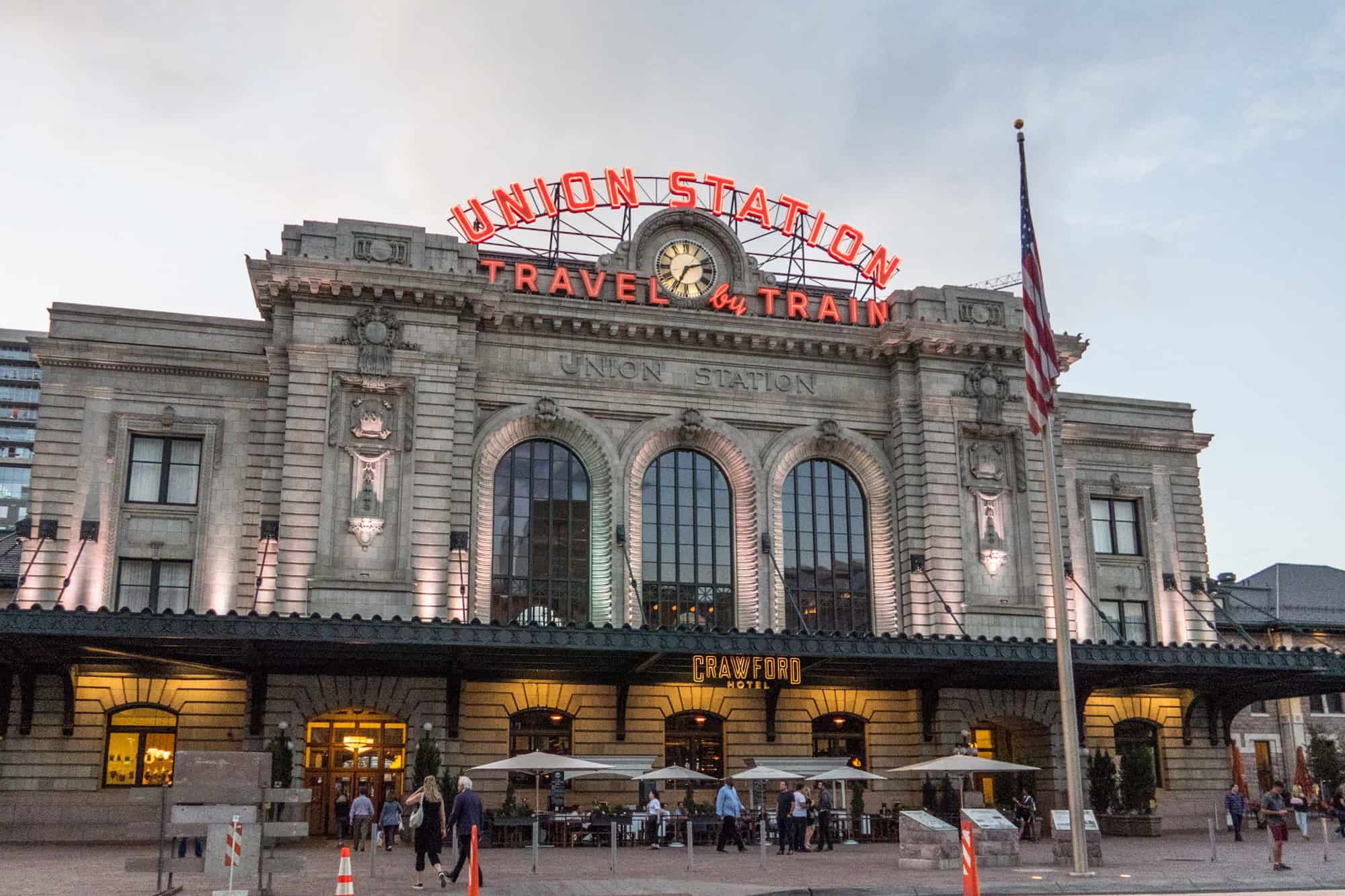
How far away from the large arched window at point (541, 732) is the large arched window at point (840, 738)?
8.19m

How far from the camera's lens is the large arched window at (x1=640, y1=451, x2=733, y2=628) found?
41.0 meters

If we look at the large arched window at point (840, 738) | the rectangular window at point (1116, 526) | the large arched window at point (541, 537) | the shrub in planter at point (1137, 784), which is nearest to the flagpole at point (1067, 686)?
the shrub in planter at point (1137, 784)

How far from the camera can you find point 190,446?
38.9 metres

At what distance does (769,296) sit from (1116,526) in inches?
642

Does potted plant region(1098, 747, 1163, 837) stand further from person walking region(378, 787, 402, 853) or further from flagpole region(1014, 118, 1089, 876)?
person walking region(378, 787, 402, 853)

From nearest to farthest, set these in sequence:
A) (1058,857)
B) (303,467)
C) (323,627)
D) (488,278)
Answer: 1. (1058,857)
2. (323,627)
3. (303,467)
4. (488,278)

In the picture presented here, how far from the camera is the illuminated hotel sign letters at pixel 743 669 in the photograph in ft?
112

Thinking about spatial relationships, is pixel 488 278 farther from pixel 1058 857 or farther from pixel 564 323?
pixel 1058 857

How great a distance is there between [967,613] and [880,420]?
7.35 m

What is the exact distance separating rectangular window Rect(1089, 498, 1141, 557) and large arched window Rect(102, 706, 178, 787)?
3273 centimetres

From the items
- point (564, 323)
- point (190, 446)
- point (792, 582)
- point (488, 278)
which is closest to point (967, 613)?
point (792, 582)

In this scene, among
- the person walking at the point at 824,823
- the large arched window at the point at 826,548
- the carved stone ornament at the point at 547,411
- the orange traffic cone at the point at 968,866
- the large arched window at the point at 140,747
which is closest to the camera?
the orange traffic cone at the point at 968,866

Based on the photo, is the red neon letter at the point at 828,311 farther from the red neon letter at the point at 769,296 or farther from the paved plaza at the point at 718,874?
the paved plaza at the point at 718,874

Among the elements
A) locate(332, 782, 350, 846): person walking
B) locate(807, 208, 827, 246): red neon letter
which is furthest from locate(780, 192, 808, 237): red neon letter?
locate(332, 782, 350, 846): person walking
